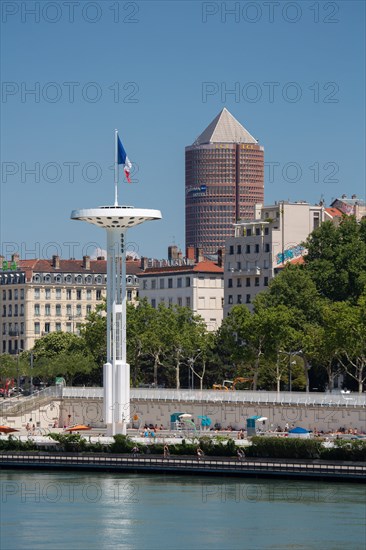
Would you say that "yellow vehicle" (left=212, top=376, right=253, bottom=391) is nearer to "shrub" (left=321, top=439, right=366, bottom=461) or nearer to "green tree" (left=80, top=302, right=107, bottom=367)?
"green tree" (left=80, top=302, right=107, bottom=367)

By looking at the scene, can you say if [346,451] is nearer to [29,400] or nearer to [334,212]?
[29,400]

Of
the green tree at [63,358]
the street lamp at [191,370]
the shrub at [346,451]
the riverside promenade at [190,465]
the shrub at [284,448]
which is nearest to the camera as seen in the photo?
the riverside promenade at [190,465]

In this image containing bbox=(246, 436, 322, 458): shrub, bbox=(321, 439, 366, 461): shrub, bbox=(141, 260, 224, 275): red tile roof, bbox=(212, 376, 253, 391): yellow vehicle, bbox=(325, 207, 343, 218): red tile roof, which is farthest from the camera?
bbox=(141, 260, 224, 275): red tile roof

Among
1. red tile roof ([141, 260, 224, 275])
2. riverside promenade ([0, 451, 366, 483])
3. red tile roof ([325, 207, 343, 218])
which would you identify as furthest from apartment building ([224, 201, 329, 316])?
riverside promenade ([0, 451, 366, 483])

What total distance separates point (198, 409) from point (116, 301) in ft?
40.8

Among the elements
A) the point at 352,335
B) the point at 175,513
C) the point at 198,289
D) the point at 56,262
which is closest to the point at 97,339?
the point at 352,335

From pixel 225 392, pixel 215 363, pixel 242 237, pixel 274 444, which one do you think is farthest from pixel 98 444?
pixel 242 237

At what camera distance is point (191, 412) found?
400 ft

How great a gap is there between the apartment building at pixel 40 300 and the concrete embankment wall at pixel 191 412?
65126mm

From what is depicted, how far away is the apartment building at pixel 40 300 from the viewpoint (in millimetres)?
195000

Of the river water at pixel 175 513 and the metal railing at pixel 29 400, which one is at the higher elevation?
the metal railing at pixel 29 400

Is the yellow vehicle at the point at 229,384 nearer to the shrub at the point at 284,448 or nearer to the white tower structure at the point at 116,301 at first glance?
the white tower structure at the point at 116,301

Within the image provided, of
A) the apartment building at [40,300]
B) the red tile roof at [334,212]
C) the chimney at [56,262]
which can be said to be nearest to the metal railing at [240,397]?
the red tile roof at [334,212]

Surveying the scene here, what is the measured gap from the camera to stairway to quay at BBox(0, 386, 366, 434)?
11475 centimetres
